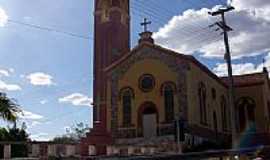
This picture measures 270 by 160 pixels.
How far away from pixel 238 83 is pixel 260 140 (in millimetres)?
7176

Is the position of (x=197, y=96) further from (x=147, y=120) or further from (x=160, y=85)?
→ (x=147, y=120)

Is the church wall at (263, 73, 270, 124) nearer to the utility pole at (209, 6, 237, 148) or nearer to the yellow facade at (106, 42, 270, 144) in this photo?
the yellow facade at (106, 42, 270, 144)

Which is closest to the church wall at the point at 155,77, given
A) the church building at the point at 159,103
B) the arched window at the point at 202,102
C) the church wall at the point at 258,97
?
the church building at the point at 159,103

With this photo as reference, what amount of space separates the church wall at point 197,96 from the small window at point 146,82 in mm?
2991

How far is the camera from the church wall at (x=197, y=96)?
28.0 m

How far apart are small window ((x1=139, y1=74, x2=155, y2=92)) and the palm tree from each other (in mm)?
18888

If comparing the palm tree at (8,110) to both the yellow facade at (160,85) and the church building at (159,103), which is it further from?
the yellow facade at (160,85)

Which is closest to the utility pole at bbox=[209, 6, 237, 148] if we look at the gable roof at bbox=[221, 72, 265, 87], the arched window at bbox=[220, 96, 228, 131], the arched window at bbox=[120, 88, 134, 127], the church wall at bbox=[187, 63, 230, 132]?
the church wall at bbox=[187, 63, 230, 132]

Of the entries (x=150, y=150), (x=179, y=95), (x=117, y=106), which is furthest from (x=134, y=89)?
(x=150, y=150)

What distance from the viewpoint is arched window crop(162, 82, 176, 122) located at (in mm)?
28281

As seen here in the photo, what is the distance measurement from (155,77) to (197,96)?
3460mm

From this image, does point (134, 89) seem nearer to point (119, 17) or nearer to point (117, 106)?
point (117, 106)

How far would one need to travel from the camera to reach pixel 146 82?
1169 inches

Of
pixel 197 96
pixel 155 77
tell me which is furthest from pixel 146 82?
pixel 197 96
